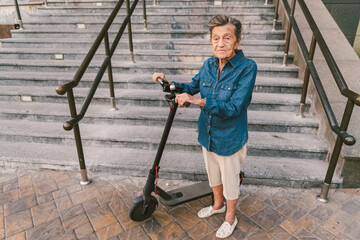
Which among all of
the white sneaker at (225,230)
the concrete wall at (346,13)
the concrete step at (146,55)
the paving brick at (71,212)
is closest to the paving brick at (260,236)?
the white sneaker at (225,230)

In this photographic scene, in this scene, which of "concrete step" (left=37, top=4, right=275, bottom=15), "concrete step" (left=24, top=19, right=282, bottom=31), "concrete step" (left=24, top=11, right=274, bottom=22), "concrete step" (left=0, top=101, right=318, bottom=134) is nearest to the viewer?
"concrete step" (left=0, top=101, right=318, bottom=134)

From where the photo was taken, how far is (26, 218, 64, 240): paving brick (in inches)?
82.0

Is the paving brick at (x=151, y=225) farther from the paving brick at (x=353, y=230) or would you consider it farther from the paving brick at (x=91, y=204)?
the paving brick at (x=353, y=230)

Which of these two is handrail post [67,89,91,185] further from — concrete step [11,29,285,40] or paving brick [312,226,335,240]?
concrete step [11,29,285,40]

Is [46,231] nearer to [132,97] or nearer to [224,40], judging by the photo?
[132,97]

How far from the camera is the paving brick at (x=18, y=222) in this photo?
214cm

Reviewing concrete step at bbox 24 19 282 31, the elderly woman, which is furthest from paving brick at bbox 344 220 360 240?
concrete step at bbox 24 19 282 31

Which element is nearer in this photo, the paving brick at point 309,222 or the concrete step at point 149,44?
the paving brick at point 309,222

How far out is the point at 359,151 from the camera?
8.05 ft

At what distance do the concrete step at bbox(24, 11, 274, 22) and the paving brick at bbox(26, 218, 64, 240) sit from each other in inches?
157

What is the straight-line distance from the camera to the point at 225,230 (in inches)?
81.6

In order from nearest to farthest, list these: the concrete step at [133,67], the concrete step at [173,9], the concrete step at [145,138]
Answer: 1. the concrete step at [145,138]
2. the concrete step at [133,67]
3. the concrete step at [173,9]

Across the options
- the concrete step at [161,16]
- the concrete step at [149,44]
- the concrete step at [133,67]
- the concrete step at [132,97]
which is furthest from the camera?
the concrete step at [161,16]

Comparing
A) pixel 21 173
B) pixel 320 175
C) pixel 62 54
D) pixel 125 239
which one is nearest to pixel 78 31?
pixel 62 54
